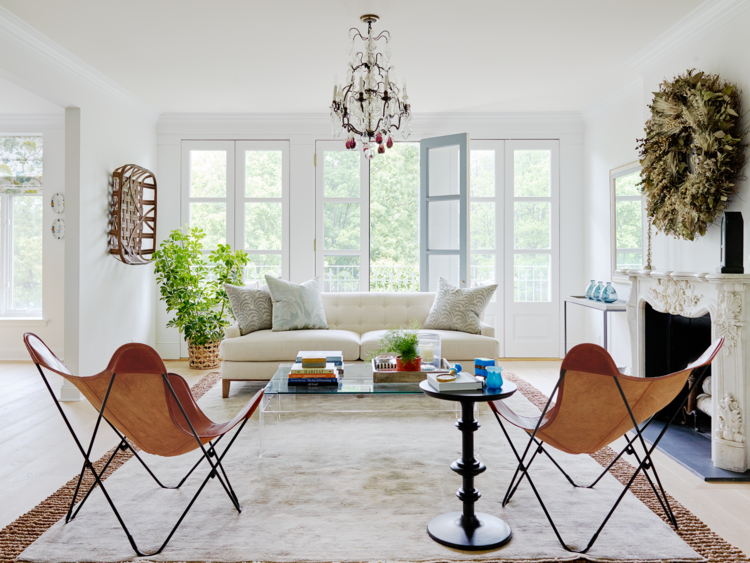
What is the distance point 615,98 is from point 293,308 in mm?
3452

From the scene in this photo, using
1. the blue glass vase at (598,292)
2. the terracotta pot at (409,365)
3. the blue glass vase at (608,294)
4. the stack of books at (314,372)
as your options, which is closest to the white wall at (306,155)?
the blue glass vase at (598,292)

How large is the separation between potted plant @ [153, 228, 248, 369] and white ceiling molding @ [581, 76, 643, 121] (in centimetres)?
377

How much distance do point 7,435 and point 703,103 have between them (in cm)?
458

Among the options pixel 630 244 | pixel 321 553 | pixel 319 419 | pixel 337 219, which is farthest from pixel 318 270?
pixel 321 553

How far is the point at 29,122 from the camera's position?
6.26m

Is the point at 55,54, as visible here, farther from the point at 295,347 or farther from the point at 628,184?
the point at 628,184

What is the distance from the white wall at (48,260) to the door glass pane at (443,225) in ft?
12.9

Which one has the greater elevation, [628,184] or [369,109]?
[369,109]

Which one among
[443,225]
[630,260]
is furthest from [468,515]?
[443,225]

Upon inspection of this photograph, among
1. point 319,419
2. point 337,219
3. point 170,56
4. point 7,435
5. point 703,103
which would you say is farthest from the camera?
point 337,219

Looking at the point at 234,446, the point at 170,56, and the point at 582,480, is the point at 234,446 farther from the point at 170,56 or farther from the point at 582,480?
the point at 170,56

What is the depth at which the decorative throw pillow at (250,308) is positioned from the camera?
4.82 metres

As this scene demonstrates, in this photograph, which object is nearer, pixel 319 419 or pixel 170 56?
pixel 319 419

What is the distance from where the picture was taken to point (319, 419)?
400cm
